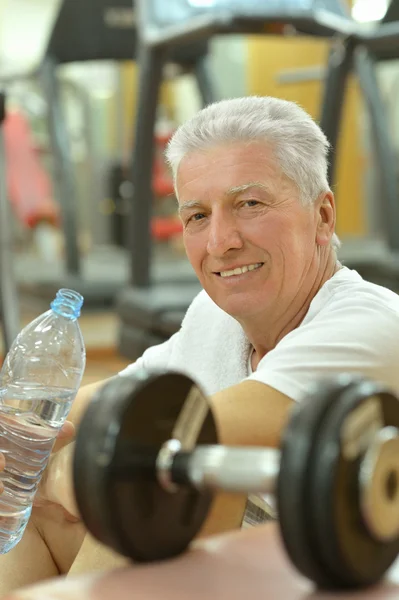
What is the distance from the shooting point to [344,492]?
2.01 feet

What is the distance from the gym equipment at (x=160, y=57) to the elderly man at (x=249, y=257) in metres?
1.74

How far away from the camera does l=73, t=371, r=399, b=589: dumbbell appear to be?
2.00ft

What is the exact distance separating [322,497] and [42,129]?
25.4ft

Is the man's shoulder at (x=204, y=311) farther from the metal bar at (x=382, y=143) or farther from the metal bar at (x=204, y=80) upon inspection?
the metal bar at (x=204, y=80)

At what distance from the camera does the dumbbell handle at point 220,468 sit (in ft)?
2.15

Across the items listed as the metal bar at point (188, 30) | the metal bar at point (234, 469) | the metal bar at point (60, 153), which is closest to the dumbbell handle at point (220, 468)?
the metal bar at point (234, 469)

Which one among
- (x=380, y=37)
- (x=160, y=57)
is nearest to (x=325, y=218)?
(x=380, y=37)

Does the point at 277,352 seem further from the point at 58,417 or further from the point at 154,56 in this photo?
the point at 154,56

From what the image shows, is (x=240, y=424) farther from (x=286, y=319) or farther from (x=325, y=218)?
(x=325, y=218)

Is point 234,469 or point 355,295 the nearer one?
point 234,469

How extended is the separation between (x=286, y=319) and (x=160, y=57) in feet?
7.72

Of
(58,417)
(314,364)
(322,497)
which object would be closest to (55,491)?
(58,417)

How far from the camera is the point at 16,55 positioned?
8.91 m

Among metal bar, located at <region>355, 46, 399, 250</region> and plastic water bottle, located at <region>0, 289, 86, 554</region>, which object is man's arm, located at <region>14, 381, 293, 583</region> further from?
metal bar, located at <region>355, 46, 399, 250</region>
